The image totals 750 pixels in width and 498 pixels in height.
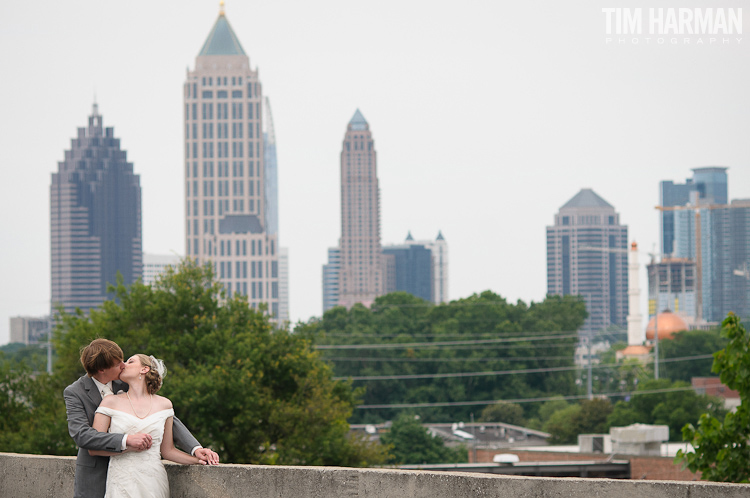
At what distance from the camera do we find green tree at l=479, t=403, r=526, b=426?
4114 inches

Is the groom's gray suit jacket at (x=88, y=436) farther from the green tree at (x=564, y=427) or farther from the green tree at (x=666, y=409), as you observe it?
the green tree at (x=666, y=409)

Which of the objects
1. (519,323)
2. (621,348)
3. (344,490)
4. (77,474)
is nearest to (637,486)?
(344,490)

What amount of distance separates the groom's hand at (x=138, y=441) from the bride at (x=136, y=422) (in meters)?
0.08

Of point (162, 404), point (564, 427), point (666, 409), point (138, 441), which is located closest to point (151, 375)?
point (162, 404)

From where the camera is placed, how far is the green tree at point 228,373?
33.0m

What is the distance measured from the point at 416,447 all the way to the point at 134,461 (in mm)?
67638

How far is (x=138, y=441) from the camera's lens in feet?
18.9

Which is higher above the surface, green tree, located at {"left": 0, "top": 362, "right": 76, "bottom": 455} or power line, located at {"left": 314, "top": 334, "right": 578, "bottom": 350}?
green tree, located at {"left": 0, "top": 362, "right": 76, "bottom": 455}

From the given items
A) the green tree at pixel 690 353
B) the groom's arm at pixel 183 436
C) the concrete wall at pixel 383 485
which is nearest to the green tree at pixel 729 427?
the concrete wall at pixel 383 485

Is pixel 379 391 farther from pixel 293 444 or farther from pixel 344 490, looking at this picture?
pixel 344 490

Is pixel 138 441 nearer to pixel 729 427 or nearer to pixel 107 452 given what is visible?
pixel 107 452

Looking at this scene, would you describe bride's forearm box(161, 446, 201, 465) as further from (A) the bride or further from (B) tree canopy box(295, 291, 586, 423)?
(B) tree canopy box(295, 291, 586, 423)

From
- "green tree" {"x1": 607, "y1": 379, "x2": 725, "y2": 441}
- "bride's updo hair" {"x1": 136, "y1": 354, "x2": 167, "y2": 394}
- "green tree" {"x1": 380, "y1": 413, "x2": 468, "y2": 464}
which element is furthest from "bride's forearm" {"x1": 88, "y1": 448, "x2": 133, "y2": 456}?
"green tree" {"x1": 607, "y1": 379, "x2": 725, "y2": 441}

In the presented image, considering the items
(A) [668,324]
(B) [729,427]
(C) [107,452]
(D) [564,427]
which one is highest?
(C) [107,452]
